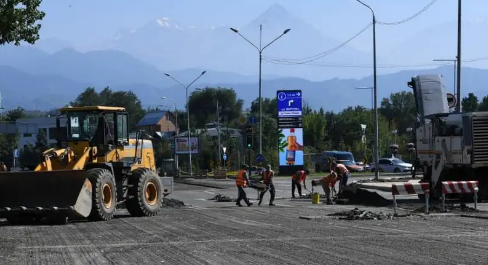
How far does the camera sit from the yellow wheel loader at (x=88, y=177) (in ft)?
63.9

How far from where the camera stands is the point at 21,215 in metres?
19.6

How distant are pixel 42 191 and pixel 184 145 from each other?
68.7m

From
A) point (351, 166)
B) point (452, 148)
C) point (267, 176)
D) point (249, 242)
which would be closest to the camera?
point (249, 242)

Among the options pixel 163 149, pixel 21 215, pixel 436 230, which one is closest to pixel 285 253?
pixel 436 230

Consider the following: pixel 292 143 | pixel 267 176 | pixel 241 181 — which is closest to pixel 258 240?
pixel 241 181

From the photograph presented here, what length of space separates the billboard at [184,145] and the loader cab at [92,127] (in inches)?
2528

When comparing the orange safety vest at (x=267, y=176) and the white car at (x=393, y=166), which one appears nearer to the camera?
the orange safety vest at (x=267, y=176)

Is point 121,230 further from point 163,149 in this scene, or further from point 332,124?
point 332,124

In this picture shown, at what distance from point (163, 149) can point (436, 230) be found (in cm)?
9547

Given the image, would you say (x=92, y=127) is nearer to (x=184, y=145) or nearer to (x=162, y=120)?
(x=184, y=145)

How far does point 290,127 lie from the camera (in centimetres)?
6612

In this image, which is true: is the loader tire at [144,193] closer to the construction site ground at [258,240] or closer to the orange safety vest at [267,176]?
the construction site ground at [258,240]

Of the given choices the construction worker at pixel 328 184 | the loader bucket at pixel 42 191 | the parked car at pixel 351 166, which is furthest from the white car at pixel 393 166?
the loader bucket at pixel 42 191

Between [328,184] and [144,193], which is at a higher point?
[144,193]
